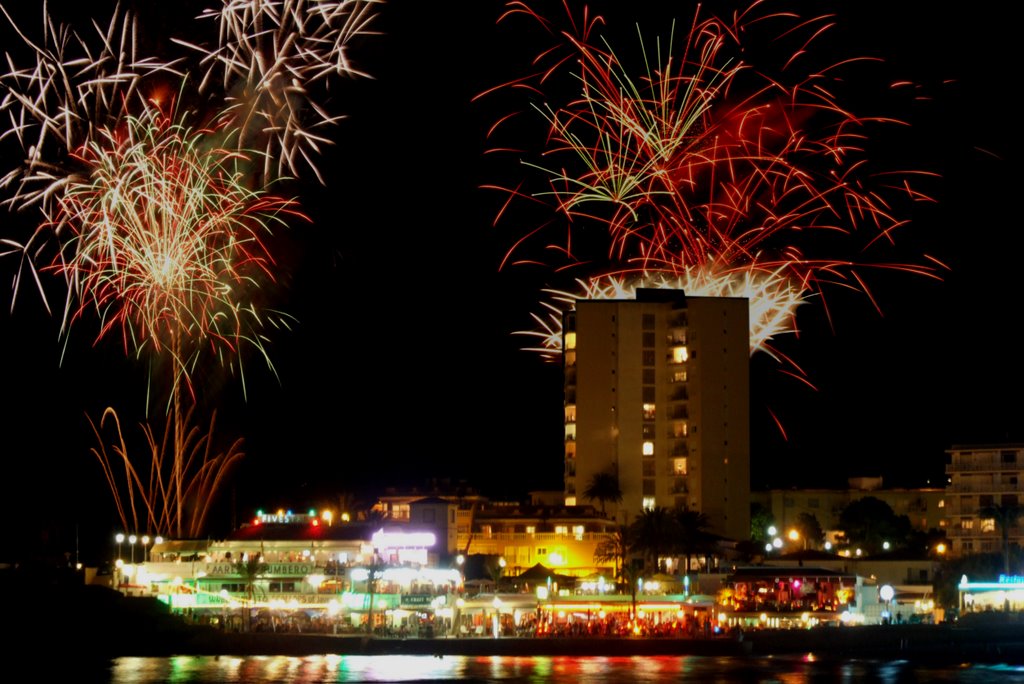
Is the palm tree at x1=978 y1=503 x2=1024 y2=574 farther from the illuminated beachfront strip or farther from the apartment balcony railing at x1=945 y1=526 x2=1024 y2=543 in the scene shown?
the illuminated beachfront strip

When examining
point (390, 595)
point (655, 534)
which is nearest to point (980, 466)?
point (655, 534)

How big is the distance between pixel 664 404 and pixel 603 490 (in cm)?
826

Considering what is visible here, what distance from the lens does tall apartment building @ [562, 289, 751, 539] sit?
97562 mm

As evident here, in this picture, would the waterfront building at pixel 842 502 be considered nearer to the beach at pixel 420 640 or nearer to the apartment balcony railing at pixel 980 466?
the apartment balcony railing at pixel 980 466

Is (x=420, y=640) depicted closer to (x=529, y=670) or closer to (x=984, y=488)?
(x=529, y=670)

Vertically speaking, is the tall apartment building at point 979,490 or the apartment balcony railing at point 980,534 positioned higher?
the tall apartment building at point 979,490

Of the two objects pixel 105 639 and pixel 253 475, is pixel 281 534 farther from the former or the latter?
pixel 253 475

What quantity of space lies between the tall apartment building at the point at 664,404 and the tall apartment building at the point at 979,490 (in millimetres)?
17309

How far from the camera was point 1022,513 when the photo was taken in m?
98.6

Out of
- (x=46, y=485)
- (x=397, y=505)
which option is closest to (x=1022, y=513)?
(x=397, y=505)

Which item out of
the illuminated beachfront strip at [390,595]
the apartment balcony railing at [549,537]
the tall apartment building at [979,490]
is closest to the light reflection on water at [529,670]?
the illuminated beachfront strip at [390,595]

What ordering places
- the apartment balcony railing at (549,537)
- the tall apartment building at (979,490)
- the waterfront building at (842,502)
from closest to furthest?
the apartment balcony railing at (549,537), the tall apartment building at (979,490), the waterfront building at (842,502)

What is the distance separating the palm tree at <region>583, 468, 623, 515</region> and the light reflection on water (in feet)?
93.7

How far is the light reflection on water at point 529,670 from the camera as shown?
53.8 meters
